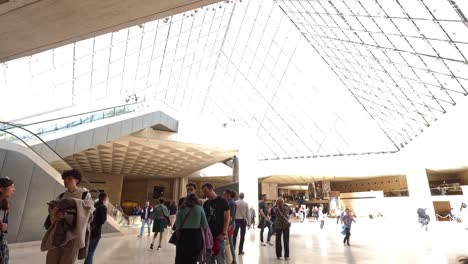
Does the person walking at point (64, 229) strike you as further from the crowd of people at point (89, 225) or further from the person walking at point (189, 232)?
the person walking at point (189, 232)

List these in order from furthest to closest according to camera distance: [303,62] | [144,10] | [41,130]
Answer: [303,62], [41,130], [144,10]

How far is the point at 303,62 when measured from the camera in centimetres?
3472

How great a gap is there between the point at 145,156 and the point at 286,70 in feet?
69.5

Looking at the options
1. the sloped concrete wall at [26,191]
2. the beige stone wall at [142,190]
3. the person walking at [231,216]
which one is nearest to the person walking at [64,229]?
the person walking at [231,216]

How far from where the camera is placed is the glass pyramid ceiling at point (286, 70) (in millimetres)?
16500

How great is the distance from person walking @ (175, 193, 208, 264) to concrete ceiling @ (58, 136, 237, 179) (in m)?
16.2

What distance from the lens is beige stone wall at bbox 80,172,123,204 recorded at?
30.9 metres

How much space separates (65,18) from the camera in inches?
220

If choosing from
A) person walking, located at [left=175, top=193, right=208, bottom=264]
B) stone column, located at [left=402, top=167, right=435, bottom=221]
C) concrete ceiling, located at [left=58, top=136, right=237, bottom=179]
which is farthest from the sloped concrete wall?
stone column, located at [left=402, top=167, right=435, bottom=221]

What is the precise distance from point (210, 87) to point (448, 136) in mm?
31191

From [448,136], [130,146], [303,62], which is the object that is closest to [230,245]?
[130,146]

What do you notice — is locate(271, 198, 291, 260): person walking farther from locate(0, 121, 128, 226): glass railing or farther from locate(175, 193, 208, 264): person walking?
locate(0, 121, 128, 226): glass railing

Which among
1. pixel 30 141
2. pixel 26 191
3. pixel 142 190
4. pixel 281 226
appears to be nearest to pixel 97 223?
pixel 281 226

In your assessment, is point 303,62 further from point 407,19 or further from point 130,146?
point 130,146
